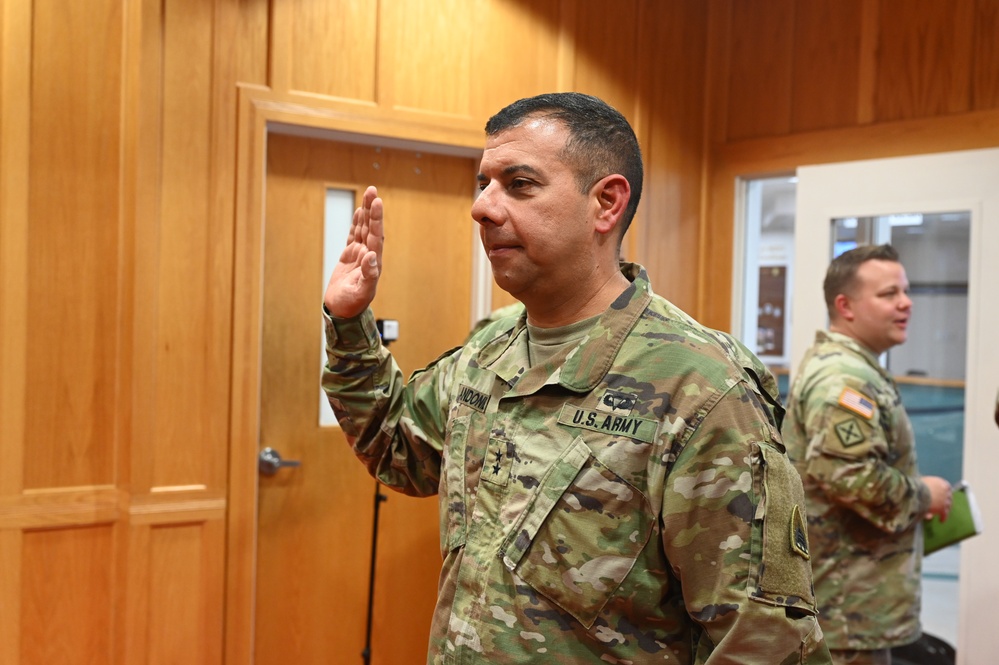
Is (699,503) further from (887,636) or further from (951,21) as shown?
(951,21)

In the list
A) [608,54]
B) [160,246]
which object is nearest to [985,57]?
[608,54]

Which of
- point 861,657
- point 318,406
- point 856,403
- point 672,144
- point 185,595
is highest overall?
point 672,144

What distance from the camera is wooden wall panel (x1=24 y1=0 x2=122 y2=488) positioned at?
2.58 m

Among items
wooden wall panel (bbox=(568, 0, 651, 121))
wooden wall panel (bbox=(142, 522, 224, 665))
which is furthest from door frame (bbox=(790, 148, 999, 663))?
wooden wall panel (bbox=(142, 522, 224, 665))

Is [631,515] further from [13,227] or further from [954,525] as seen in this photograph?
[13,227]

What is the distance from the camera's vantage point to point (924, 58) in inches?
131

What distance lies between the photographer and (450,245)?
340 centimetres

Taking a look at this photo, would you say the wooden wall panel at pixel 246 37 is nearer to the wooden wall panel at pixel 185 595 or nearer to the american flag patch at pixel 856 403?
the wooden wall panel at pixel 185 595

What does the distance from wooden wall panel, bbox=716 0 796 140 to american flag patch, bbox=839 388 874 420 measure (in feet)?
4.92

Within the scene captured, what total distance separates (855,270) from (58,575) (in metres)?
2.56

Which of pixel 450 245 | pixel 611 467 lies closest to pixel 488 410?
pixel 611 467

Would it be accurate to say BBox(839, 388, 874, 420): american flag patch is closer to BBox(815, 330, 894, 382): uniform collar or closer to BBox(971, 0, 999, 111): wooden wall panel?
BBox(815, 330, 894, 382): uniform collar

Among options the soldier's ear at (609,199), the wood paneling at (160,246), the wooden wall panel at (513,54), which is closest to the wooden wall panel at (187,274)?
the wood paneling at (160,246)

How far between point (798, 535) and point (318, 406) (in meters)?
2.11
